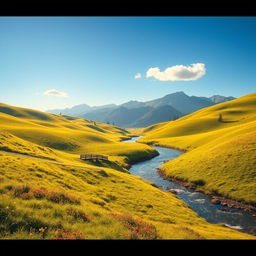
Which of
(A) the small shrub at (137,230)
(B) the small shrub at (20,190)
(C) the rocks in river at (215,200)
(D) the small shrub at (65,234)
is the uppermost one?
(B) the small shrub at (20,190)

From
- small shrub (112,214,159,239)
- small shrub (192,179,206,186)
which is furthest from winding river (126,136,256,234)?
small shrub (112,214,159,239)

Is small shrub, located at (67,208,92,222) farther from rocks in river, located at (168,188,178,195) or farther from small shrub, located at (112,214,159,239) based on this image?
rocks in river, located at (168,188,178,195)

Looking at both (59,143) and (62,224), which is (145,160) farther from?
(62,224)

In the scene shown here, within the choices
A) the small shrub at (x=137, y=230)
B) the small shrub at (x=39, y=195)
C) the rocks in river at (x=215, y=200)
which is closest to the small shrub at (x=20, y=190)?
the small shrub at (x=39, y=195)

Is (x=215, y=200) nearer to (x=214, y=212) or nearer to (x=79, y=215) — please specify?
(x=214, y=212)

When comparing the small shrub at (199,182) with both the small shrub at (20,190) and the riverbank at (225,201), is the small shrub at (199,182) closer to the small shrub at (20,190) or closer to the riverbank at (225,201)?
the riverbank at (225,201)

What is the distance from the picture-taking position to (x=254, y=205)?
108 ft

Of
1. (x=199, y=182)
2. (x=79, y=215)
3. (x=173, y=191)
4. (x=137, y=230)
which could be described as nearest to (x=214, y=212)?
(x=173, y=191)

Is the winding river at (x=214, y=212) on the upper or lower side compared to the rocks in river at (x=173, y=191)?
upper

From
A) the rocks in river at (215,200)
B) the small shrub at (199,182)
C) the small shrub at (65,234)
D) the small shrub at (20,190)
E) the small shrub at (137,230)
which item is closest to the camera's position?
the small shrub at (65,234)

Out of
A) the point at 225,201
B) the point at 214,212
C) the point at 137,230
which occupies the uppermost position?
the point at 137,230

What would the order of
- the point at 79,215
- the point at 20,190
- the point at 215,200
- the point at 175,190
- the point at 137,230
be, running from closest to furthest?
the point at 137,230 < the point at 79,215 < the point at 20,190 < the point at 215,200 < the point at 175,190
